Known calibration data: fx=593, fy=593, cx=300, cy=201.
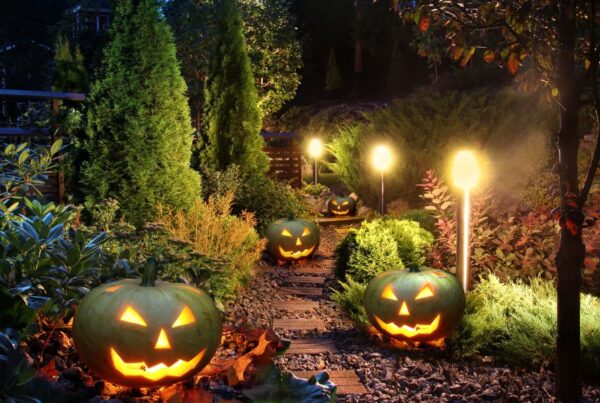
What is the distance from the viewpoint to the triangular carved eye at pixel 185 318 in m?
2.52

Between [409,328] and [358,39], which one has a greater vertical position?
[358,39]

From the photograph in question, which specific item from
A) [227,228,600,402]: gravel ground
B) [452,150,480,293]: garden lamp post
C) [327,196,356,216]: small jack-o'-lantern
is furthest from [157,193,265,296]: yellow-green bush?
[327,196,356,216]: small jack-o'-lantern

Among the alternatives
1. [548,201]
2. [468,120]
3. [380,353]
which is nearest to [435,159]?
[468,120]

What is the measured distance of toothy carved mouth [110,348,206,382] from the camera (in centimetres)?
254

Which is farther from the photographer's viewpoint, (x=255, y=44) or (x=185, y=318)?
(x=255, y=44)

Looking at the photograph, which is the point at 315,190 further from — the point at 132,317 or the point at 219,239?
the point at 132,317

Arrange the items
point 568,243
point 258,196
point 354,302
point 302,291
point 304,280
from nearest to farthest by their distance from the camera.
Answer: point 568,243
point 354,302
point 302,291
point 304,280
point 258,196

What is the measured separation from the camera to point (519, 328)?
395 centimetres

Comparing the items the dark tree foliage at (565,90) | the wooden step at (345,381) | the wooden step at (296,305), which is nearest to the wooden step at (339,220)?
the wooden step at (296,305)

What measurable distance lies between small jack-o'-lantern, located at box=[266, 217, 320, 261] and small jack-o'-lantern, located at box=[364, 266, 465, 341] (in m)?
3.15

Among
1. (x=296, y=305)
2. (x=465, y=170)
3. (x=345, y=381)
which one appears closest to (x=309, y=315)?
(x=296, y=305)

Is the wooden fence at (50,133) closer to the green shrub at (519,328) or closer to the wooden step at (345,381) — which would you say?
the wooden step at (345,381)

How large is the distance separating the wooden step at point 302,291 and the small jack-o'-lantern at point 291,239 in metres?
1.03

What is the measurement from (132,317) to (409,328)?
2.34m
